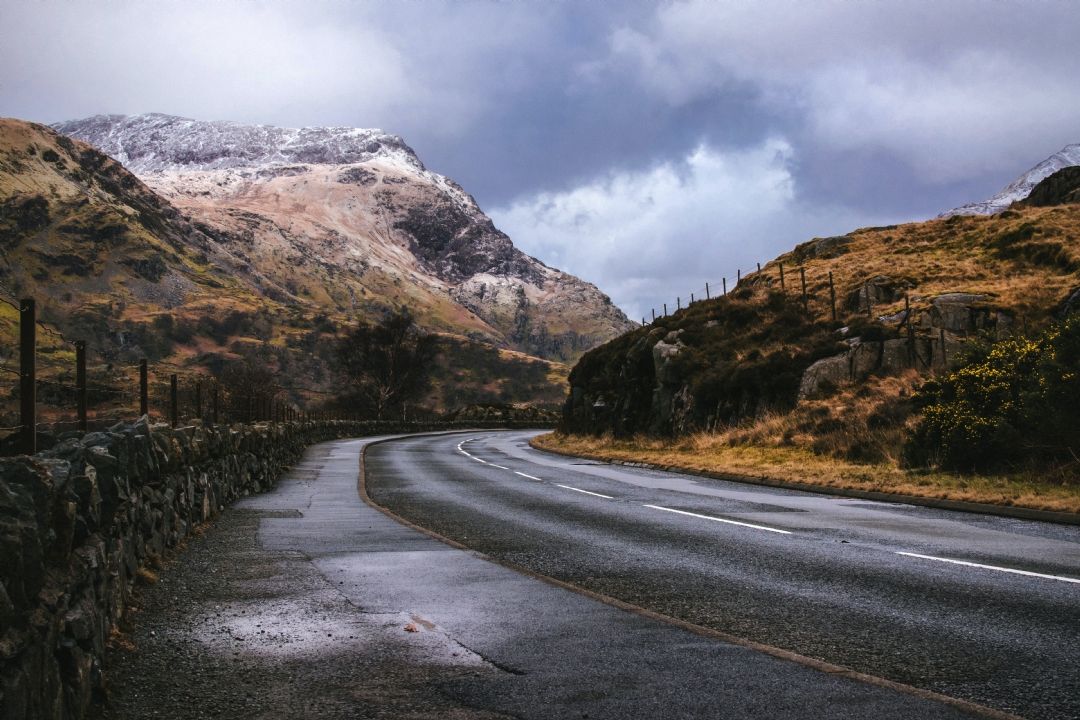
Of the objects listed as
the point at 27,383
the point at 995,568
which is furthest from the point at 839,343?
the point at 27,383

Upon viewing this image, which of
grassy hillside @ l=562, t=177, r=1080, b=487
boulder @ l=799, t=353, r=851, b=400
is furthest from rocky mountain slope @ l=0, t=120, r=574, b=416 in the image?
boulder @ l=799, t=353, r=851, b=400

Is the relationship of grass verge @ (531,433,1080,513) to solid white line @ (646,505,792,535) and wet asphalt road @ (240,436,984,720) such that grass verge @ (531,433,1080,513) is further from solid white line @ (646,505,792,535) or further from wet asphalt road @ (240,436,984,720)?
wet asphalt road @ (240,436,984,720)

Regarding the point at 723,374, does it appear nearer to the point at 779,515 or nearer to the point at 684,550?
the point at 779,515

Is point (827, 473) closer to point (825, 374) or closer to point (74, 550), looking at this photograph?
point (825, 374)

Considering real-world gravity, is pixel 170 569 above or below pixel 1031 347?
below

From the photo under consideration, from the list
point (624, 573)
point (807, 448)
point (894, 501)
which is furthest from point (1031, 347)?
point (624, 573)

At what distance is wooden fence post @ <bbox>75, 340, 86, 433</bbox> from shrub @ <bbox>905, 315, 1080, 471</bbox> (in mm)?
14956

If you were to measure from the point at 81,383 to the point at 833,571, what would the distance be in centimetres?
775

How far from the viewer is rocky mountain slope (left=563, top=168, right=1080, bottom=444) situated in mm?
A: 28953

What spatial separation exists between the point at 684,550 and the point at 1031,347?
1183 centimetres

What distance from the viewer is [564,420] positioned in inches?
1991

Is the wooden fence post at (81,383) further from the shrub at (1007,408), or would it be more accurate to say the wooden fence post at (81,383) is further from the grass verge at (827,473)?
the shrub at (1007,408)

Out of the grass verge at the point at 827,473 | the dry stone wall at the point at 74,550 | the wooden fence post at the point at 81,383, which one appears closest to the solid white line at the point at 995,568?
the grass verge at the point at 827,473

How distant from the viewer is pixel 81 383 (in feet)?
29.0
